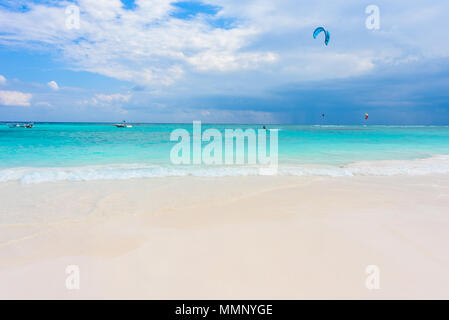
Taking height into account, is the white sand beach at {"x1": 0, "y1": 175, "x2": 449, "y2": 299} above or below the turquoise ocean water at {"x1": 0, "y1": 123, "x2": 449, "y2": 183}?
below

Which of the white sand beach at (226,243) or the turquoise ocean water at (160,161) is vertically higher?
the turquoise ocean water at (160,161)

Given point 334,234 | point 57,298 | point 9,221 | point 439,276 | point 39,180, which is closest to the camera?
point 57,298

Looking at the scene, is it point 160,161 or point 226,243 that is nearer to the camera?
point 226,243

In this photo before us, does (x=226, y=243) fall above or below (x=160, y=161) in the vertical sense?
below

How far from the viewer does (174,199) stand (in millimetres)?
5973

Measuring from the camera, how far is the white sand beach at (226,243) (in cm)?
271

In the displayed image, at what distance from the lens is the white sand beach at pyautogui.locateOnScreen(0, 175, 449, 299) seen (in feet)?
8.89

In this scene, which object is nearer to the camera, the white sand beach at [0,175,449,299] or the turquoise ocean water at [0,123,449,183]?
the white sand beach at [0,175,449,299]

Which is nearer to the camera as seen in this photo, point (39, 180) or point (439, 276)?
point (439, 276)

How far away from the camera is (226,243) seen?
3678 millimetres

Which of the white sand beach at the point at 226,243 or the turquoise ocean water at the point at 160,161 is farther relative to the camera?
the turquoise ocean water at the point at 160,161
